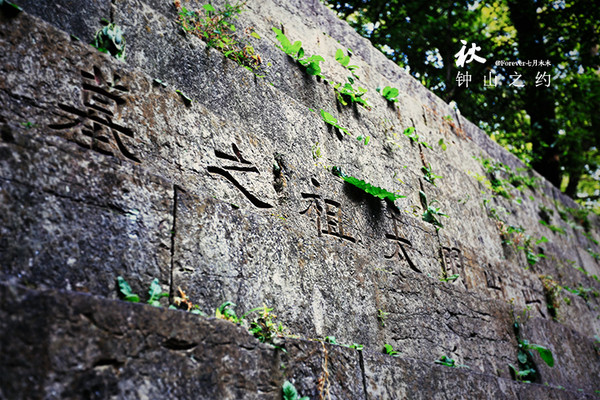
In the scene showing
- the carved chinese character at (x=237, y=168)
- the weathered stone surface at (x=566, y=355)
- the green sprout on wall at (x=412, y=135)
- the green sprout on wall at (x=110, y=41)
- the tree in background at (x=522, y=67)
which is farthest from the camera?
the tree in background at (x=522, y=67)

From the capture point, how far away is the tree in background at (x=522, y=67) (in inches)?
275

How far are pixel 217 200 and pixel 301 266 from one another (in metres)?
0.50

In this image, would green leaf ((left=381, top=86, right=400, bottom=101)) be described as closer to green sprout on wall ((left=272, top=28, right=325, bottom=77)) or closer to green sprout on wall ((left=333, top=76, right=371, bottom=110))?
green sprout on wall ((left=333, top=76, right=371, bottom=110))

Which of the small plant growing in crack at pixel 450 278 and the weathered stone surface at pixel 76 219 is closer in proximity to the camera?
the weathered stone surface at pixel 76 219

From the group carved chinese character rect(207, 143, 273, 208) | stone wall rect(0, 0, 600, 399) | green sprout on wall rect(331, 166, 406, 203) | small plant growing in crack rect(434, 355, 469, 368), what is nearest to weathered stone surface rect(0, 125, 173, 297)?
stone wall rect(0, 0, 600, 399)

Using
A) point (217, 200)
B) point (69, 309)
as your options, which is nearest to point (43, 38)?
point (217, 200)

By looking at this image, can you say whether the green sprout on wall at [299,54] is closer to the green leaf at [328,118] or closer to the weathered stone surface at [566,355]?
the green leaf at [328,118]

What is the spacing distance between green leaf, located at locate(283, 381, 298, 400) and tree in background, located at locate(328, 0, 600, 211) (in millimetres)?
5974

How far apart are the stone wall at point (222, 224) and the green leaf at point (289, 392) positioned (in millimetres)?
41

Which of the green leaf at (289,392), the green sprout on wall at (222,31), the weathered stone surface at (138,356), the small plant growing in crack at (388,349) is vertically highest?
the green sprout on wall at (222,31)

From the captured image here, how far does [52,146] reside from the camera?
1.50 meters

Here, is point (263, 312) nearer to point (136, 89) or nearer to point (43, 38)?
point (136, 89)

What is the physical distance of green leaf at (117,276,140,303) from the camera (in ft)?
4.90

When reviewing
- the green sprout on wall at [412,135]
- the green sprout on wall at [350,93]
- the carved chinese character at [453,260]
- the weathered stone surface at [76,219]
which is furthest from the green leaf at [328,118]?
the weathered stone surface at [76,219]
